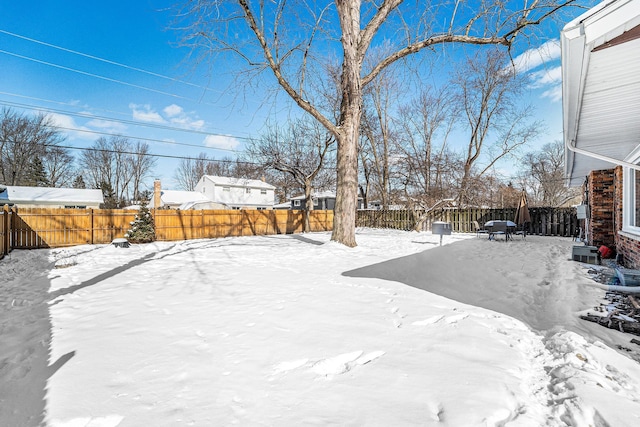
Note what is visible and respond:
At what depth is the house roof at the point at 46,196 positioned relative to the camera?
67.6 feet

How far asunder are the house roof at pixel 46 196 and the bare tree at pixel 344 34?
2136 cm

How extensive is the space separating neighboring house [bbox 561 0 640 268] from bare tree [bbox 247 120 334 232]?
41.9ft

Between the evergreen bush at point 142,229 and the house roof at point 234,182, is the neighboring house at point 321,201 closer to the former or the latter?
the house roof at point 234,182

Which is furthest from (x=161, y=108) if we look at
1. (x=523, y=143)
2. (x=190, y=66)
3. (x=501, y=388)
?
(x=523, y=143)

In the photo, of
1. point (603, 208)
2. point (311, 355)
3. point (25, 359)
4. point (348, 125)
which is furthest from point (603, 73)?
point (603, 208)

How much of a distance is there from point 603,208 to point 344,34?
27.9 ft

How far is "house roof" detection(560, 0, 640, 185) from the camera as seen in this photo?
182 cm

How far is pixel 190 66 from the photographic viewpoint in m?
8.22

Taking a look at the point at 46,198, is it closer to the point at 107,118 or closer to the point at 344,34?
the point at 107,118

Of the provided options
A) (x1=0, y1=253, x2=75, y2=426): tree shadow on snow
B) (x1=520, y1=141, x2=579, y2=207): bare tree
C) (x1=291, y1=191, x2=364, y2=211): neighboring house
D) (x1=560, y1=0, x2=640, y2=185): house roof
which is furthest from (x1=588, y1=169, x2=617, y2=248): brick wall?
(x1=291, y1=191, x2=364, y2=211): neighboring house

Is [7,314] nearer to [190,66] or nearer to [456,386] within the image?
[456,386]

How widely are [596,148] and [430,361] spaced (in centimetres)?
624

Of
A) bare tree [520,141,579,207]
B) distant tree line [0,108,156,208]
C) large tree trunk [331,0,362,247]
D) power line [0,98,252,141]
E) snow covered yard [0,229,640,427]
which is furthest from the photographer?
bare tree [520,141,579,207]

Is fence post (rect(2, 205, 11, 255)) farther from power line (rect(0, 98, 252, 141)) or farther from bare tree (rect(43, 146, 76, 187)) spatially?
bare tree (rect(43, 146, 76, 187))
